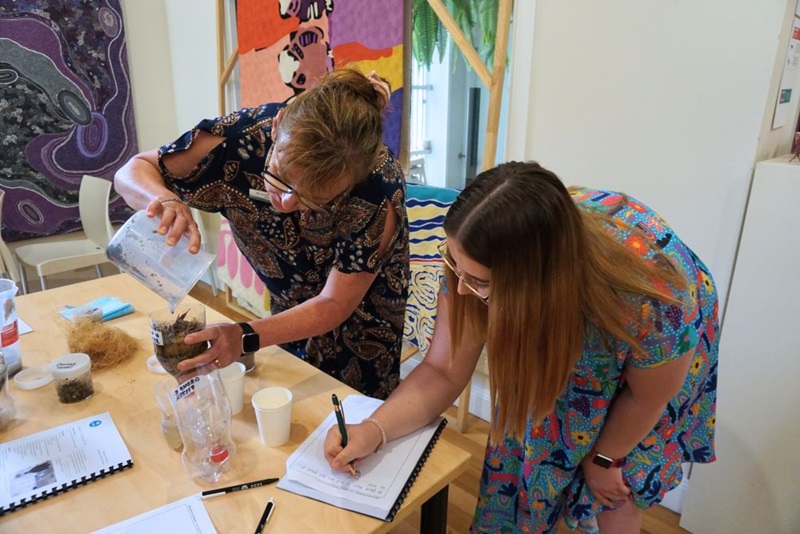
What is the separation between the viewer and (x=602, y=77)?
1.71 meters

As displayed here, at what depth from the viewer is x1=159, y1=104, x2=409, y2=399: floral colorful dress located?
1147 mm

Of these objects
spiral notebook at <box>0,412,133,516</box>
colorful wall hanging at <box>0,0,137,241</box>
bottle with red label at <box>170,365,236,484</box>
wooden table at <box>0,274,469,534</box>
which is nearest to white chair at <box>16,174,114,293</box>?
colorful wall hanging at <box>0,0,137,241</box>

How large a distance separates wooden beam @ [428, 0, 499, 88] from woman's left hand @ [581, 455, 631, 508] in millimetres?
1312

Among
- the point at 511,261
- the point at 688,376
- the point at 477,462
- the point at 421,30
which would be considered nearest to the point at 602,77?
the point at 421,30

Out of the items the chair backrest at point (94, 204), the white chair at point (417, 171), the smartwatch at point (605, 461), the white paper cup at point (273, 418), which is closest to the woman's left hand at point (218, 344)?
the white paper cup at point (273, 418)

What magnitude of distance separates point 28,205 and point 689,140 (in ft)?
11.4

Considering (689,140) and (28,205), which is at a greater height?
(689,140)

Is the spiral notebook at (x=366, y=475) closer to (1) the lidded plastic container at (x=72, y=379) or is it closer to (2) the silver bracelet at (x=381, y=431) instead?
(2) the silver bracelet at (x=381, y=431)

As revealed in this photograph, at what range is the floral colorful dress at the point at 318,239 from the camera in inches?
45.2

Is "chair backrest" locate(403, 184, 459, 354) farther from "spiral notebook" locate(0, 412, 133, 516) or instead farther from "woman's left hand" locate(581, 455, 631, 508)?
"spiral notebook" locate(0, 412, 133, 516)

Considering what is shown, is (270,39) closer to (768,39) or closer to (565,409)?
(768,39)

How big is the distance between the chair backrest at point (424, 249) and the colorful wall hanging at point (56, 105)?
7.70 feet

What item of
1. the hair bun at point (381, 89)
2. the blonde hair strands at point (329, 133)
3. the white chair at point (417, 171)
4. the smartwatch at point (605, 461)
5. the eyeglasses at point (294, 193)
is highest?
the hair bun at point (381, 89)

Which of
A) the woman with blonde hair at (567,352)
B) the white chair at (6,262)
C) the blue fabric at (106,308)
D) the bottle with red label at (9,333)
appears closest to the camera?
the woman with blonde hair at (567,352)
